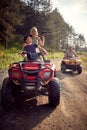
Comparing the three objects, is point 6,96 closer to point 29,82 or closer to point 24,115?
point 29,82

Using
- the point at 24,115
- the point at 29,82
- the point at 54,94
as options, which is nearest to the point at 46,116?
the point at 24,115

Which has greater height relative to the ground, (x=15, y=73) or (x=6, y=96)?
(x=15, y=73)

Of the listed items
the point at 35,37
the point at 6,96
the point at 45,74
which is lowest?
the point at 6,96

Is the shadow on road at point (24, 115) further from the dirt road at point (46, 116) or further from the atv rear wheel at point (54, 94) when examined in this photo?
the atv rear wheel at point (54, 94)

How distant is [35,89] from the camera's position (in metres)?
5.84

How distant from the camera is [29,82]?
588 centimetres

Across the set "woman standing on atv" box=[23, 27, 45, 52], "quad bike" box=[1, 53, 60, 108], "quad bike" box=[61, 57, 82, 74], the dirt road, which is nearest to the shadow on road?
the dirt road

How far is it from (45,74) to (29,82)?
0.48 metres

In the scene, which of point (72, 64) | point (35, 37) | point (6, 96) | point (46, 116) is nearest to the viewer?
point (46, 116)

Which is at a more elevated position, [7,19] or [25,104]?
[7,19]

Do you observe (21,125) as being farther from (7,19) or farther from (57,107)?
(7,19)

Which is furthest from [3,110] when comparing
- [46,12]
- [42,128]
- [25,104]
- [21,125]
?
[46,12]

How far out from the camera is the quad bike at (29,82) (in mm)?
5859

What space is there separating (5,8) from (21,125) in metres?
27.3
